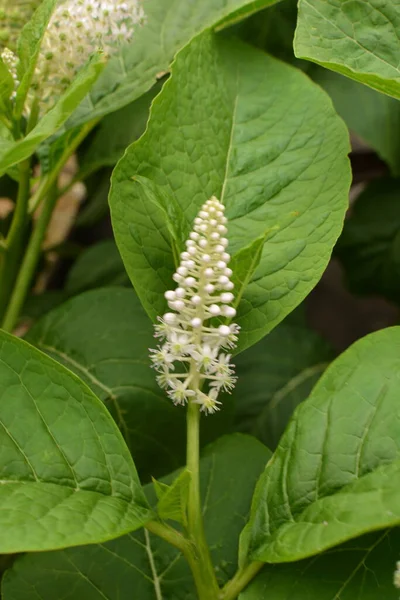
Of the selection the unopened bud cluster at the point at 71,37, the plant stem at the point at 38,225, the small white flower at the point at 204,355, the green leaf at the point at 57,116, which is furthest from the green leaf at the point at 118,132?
the small white flower at the point at 204,355

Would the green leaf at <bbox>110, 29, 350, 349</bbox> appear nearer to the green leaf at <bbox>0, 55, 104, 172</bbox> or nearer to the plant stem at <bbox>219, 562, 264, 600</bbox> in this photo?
the green leaf at <bbox>0, 55, 104, 172</bbox>

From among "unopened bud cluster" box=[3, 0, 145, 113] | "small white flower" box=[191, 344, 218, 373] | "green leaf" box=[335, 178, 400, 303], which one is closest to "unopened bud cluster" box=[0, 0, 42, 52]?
"unopened bud cluster" box=[3, 0, 145, 113]

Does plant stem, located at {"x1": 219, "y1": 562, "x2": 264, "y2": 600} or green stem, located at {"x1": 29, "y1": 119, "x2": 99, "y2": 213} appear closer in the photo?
plant stem, located at {"x1": 219, "y1": 562, "x2": 264, "y2": 600}

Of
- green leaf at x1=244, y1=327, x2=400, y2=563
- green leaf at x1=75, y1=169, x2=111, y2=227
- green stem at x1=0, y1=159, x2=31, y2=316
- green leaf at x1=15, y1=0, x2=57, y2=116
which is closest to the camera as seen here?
green leaf at x1=244, y1=327, x2=400, y2=563

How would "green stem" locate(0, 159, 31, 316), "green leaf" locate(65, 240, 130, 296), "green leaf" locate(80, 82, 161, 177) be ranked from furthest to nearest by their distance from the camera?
1. "green leaf" locate(65, 240, 130, 296)
2. "green leaf" locate(80, 82, 161, 177)
3. "green stem" locate(0, 159, 31, 316)

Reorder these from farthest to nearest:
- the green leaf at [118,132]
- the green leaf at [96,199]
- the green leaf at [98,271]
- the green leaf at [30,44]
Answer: the green leaf at [96,199] → the green leaf at [98,271] → the green leaf at [118,132] → the green leaf at [30,44]

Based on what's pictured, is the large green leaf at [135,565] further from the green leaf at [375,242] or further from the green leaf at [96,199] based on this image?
the green leaf at [96,199]

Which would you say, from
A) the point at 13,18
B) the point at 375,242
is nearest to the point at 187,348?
the point at 13,18
